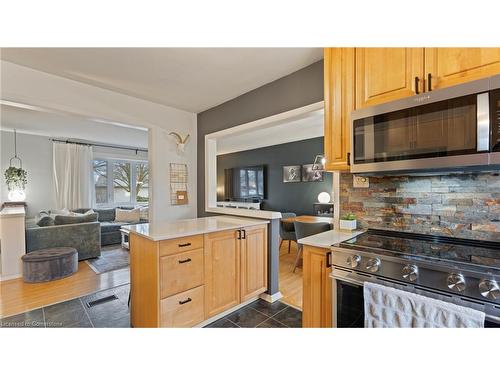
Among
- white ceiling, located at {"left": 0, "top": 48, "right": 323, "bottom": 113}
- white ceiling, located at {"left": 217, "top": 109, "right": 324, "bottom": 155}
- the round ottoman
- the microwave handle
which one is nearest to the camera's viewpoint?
the microwave handle

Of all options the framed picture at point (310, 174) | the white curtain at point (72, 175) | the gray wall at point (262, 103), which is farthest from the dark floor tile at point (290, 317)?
the white curtain at point (72, 175)

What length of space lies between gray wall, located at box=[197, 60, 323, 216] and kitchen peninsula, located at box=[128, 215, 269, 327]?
1220mm

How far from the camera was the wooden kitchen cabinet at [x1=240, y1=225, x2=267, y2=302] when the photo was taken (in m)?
2.23

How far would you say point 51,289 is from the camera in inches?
106

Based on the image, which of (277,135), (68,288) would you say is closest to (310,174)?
(277,135)

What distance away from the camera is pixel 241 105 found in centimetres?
274

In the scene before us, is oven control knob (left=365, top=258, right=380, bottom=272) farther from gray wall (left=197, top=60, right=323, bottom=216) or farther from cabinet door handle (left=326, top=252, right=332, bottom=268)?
gray wall (left=197, top=60, right=323, bottom=216)

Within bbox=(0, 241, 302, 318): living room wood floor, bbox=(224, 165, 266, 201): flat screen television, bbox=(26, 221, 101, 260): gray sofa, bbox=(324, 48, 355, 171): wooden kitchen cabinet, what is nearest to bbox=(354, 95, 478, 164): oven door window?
bbox=(324, 48, 355, 171): wooden kitchen cabinet

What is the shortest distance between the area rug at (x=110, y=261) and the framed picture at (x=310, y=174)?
3.95 metres

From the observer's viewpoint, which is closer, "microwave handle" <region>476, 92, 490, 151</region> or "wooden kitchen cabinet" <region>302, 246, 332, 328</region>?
"microwave handle" <region>476, 92, 490, 151</region>

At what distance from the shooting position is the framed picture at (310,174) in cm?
502
